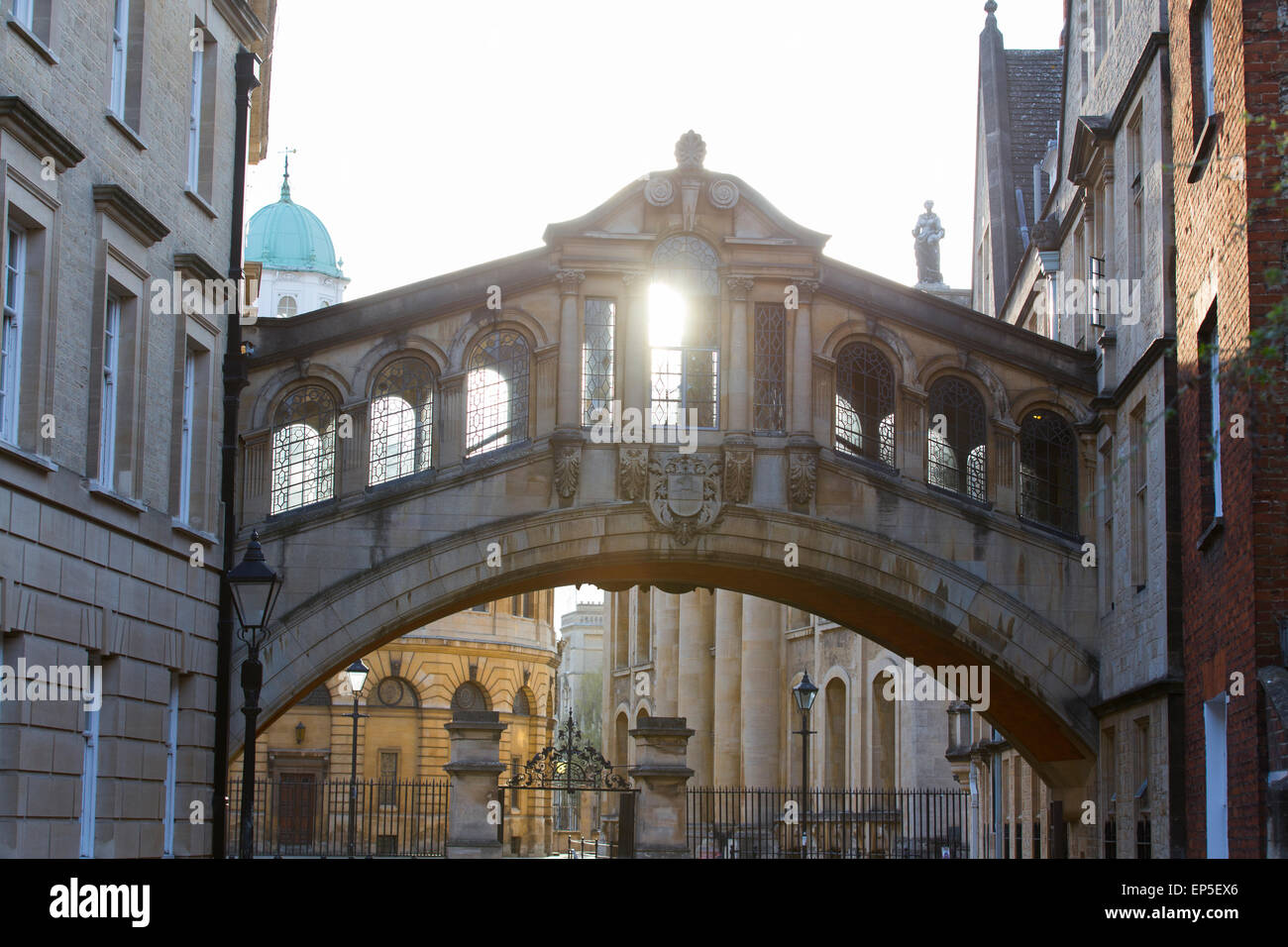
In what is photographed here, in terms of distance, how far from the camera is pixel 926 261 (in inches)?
2082

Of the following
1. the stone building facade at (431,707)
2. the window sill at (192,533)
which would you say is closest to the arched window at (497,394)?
the window sill at (192,533)

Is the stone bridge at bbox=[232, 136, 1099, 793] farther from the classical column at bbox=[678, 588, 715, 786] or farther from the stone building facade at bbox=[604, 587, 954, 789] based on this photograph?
the classical column at bbox=[678, 588, 715, 786]

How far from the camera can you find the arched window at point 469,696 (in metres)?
65.1

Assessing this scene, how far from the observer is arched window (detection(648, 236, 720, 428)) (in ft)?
78.9

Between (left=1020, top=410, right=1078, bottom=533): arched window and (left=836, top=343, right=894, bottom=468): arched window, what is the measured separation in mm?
1709

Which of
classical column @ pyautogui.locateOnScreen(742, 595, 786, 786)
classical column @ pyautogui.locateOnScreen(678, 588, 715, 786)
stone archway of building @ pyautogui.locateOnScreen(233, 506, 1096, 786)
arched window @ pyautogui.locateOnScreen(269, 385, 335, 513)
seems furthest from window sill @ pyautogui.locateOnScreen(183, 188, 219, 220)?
classical column @ pyautogui.locateOnScreen(678, 588, 715, 786)

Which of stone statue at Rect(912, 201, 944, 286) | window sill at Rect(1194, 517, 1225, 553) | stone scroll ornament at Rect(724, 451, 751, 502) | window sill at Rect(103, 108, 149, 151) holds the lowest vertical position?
window sill at Rect(1194, 517, 1225, 553)

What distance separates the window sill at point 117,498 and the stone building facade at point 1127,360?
30.1 ft

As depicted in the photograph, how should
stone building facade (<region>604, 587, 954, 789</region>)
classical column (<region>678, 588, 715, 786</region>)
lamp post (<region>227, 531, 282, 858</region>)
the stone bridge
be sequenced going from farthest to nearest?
classical column (<region>678, 588, 715, 786</region>), stone building facade (<region>604, 587, 954, 789</region>), the stone bridge, lamp post (<region>227, 531, 282, 858</region>)

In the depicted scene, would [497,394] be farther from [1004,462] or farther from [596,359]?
[1004,462]

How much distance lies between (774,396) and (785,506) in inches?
54.9

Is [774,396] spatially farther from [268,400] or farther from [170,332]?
[170,332]

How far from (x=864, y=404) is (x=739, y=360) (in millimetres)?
1719

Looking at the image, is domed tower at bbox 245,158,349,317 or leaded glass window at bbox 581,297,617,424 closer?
leaded glass window at bbox 581,297,617,424
